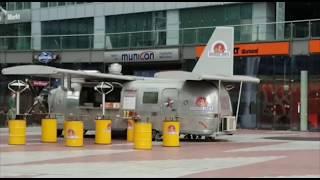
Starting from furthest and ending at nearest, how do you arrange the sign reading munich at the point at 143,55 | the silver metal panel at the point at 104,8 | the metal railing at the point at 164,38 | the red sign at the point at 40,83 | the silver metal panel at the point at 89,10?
the silver metal panel at the point at 89,10 < the silver metal panel at the point at 104,8 < the red sign at the point at 40,83 < the sign reading munich at the point at 143,55 < the metal railing at the point at 164,38

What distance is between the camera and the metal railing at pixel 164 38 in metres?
35.9

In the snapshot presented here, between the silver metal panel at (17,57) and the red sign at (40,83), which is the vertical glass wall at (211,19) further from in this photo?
the silver metal panel at (17,57)

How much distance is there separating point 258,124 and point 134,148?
61.0 ft

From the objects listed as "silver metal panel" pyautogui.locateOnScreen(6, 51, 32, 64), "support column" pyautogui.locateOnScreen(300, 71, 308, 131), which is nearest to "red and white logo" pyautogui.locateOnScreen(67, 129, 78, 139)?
"support column" pyautogui.locateOnScreen(300, 71, 308, 131)

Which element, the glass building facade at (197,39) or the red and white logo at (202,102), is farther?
the glass building facade at (197,39)

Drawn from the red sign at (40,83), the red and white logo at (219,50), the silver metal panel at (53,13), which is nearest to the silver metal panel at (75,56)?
the red sign at (40,83)

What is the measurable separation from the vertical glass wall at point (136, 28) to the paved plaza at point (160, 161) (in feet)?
63.6

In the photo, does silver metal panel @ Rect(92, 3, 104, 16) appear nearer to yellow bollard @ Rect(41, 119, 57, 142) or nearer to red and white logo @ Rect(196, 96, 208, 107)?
red and white logo @ Rect(196, 96, 208, 107)

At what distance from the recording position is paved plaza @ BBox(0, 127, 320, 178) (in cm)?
1395

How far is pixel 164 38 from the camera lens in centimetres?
4122

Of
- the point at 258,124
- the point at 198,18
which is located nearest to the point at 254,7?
the point at 198,18

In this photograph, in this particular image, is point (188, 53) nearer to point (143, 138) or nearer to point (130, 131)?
point (130, 131)

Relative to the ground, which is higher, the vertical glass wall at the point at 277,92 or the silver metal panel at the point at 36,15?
the silver metal panel at the point at 36,15

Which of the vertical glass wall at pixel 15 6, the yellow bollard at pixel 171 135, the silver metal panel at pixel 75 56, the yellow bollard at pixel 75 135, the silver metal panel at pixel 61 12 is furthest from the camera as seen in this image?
the vertical glass wall at pixel 15 6
